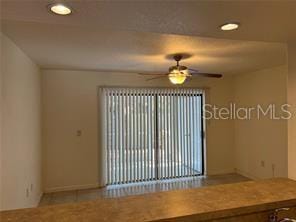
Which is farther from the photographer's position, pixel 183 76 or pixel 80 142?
pixel 80 142

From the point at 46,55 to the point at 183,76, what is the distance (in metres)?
1.97

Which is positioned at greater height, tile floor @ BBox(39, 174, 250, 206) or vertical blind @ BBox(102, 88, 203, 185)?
vertical blind @ BBox(102, 88, 203, 185)

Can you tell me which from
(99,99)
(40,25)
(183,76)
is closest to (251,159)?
(183,76)

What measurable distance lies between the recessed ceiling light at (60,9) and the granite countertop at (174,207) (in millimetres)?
1149

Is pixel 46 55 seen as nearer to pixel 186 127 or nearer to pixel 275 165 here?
pixel 186 127

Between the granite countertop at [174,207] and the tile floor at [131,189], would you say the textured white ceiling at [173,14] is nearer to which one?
the granite countertop at [174,207]

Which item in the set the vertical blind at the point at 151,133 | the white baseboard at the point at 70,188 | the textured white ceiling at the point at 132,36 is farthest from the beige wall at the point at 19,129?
the vertical blind at the point at 151,133

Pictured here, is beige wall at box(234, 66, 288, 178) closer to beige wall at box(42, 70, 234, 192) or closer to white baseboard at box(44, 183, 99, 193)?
beige wall at box(42, 70, 234, 192)

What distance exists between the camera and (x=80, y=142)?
4.97 meters

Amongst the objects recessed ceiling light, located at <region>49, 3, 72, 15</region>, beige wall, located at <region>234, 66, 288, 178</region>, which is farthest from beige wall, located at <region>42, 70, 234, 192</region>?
recessed ceiling light, located at <region>49, 3, 72, 15</region>

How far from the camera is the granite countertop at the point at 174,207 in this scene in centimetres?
122

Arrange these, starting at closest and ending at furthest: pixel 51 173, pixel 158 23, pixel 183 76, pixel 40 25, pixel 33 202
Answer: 1. pixel 158 23
2. pixel 40 25
3. pixel 183 76
4. pixel 33 202
5. pixel 51 173

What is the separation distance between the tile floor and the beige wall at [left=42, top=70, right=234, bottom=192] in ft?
0.92

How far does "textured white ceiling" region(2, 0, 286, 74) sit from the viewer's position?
5.14 ft
